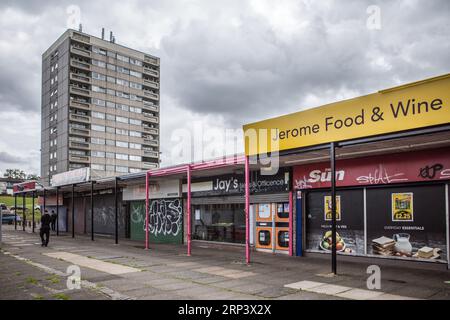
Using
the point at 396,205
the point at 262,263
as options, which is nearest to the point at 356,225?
the point at 396,205

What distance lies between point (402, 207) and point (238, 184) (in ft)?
21.9

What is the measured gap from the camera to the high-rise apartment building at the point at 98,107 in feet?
256

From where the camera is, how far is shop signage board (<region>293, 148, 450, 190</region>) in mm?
10719

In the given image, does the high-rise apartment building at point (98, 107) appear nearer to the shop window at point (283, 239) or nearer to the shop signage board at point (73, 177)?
the shop signage board at point (73, 177)

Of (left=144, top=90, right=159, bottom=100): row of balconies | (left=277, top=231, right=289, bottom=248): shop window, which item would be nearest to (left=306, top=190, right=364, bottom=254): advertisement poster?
(left=277, top=231, right=289, bottom=248): shop window

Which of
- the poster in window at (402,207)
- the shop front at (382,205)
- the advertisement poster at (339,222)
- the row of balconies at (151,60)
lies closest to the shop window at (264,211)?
the shop front at (382,205)

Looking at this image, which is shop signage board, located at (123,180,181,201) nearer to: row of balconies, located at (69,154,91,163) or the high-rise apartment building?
the high-rise apartment building

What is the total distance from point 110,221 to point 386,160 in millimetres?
18995

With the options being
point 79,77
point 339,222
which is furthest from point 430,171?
point 79,77

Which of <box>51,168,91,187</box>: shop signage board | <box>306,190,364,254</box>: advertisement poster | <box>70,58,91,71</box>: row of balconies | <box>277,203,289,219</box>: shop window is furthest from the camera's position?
<box>70,58,91,71</box>: row of balconies

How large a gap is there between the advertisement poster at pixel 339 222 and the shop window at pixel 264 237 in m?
1.69

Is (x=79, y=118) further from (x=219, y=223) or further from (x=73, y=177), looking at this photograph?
(x=219, y=223)

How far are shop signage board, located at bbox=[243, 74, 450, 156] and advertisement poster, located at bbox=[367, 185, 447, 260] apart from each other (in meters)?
3.38
